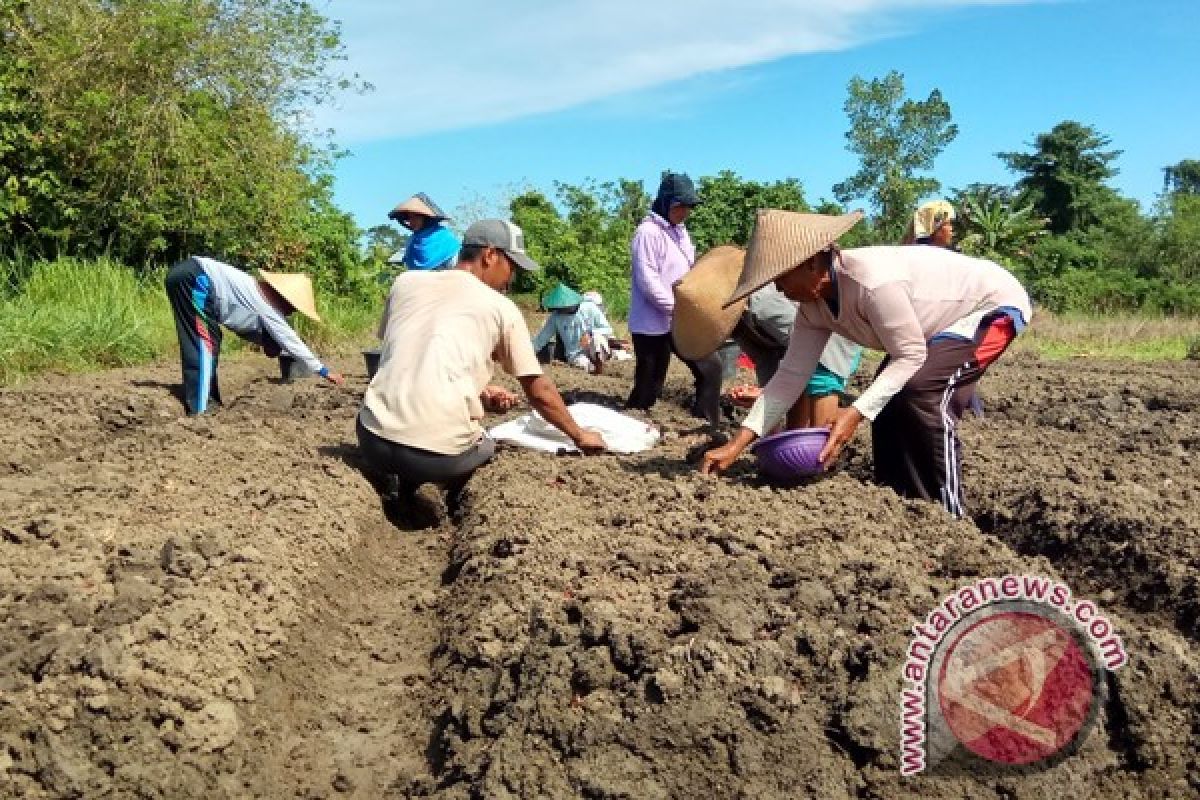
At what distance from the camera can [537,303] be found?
65.1 ft

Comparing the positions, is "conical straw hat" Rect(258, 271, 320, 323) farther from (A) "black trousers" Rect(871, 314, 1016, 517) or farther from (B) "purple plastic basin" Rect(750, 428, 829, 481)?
(A) "black trousers" Rect(871, 314, 1016, 517)

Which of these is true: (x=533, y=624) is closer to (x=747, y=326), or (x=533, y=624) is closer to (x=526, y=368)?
(x=526, y=368)

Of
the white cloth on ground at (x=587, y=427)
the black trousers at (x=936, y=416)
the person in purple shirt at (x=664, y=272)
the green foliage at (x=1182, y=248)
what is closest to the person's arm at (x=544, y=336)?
the person in purple shirt at (x=664, y=272)

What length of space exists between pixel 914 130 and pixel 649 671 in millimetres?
40671

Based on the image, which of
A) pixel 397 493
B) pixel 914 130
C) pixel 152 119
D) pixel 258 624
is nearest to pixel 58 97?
pixel 152 119

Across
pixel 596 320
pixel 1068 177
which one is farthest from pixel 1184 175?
pixel 596 320

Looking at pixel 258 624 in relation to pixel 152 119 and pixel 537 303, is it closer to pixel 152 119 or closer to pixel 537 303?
pixel 152 119

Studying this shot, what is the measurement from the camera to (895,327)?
13.0ft

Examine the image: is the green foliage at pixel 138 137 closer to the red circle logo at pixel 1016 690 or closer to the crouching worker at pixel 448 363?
the crouching worker at pixel 448 363

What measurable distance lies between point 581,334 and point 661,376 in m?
3.44

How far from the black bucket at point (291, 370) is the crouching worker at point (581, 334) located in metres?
2.26

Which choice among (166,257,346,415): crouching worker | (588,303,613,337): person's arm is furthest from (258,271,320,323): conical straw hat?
(588,303,613,337): person's arm

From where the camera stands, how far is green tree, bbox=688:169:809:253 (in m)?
26.3

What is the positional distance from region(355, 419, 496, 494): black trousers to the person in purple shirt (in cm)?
216
